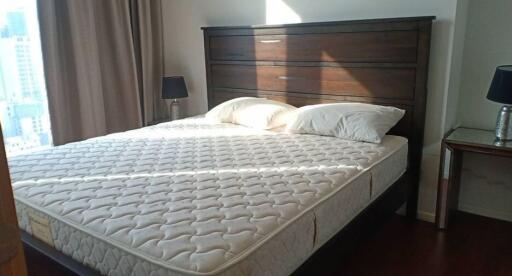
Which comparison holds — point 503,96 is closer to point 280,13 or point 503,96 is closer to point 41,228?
point 280,13

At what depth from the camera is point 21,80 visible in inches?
122

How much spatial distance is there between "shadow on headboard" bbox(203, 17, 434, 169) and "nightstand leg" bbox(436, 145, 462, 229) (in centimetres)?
22

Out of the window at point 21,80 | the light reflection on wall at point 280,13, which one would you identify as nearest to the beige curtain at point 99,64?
the window at point 21,80

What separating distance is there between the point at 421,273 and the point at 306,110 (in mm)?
1230

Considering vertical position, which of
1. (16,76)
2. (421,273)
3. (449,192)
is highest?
(16,76)

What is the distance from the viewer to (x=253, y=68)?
338 centimetres

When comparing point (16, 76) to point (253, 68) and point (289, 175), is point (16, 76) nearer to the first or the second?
point (253, 68)

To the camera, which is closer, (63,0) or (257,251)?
(257,251)

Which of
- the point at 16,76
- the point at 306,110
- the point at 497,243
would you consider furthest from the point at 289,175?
the point at 16,76

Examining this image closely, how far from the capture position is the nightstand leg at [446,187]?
8.41ft

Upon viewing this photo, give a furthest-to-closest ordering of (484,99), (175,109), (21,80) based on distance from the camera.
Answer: (175,109) → (21,80) → (484,99)

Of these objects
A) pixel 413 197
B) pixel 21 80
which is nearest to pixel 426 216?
pixel 413 197

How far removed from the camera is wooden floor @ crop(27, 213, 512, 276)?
7.39 ft

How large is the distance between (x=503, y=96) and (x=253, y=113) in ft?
5.21
